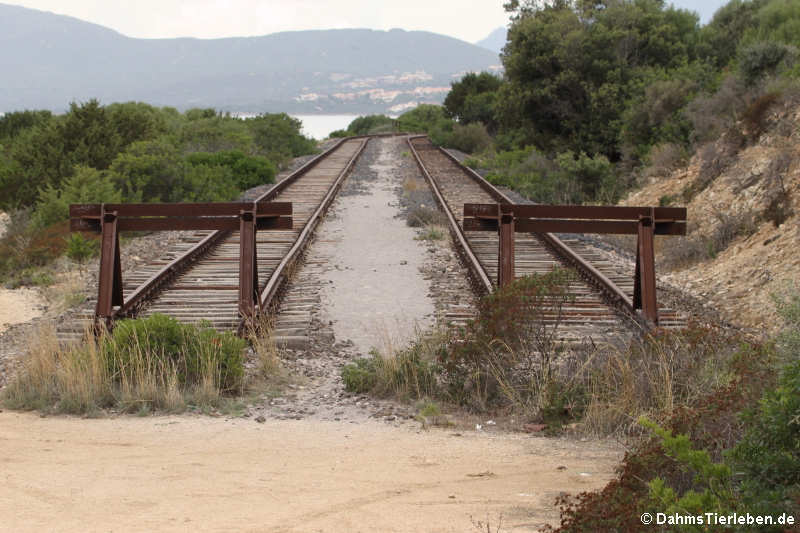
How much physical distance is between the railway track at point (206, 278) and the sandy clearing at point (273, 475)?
6.83 ft

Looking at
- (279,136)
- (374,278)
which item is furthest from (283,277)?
(279,136)

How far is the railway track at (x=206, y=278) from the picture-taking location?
32.5 feet

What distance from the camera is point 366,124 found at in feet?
263

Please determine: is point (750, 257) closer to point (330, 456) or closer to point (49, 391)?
point (330, 456)

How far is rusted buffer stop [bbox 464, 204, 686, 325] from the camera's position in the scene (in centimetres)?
954

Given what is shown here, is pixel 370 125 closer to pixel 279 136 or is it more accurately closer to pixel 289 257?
pixel 279 136

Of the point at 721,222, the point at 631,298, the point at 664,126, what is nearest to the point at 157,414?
the point at 631,298

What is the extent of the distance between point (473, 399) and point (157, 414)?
2689 millimetres

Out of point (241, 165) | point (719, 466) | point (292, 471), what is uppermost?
point (241, 165)

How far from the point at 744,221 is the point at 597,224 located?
15.2 ft

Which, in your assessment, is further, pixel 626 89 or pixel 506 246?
pixel 626 89

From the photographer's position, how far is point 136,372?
7.72 metres

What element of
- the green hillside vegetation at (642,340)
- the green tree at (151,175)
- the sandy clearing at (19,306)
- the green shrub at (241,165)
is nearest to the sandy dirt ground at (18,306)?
the sandy clearing at (19,306)

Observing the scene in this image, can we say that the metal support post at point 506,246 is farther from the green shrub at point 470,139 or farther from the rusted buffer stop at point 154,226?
the green shrub at point 470,139
